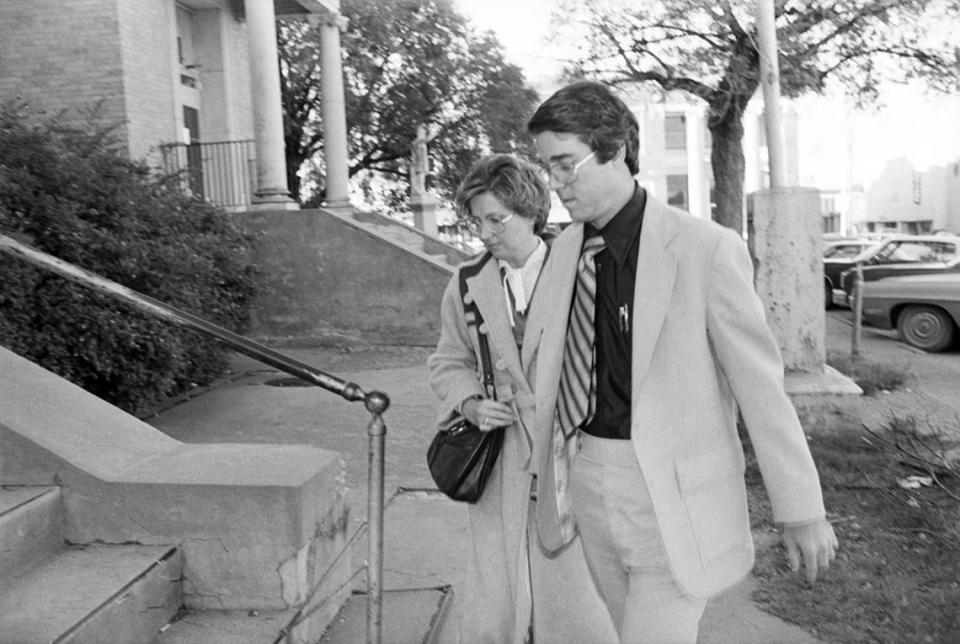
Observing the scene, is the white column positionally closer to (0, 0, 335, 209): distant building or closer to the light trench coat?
(0, 0, 335, 209): distant building

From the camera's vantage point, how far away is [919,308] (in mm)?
13617

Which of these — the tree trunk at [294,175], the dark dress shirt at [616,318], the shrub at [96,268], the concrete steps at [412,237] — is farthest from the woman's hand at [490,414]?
the tree trunk at [294,175]

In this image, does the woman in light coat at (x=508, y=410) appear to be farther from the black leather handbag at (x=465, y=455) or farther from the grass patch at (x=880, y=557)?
the grass patch at (x=880, y=557)

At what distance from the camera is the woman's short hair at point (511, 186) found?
124 inches

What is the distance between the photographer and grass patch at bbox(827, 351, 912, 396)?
9.50 m

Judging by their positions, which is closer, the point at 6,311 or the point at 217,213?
the point at 6,311

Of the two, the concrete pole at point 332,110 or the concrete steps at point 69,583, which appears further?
the concrete pole at point 332,110

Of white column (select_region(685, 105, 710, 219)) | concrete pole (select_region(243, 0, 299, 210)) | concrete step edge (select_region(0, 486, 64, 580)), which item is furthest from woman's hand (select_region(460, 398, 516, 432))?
white column (select_region(685, 105, 710, 219))

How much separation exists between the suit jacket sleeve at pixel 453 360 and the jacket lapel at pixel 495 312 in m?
0.09

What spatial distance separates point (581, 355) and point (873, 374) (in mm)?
8302

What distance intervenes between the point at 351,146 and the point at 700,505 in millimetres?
23368

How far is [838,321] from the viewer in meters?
17.8

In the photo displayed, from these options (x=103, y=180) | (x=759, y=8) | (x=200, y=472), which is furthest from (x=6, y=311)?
(x=759, y=8)

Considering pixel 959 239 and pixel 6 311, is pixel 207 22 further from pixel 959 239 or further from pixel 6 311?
pixel 959 239
